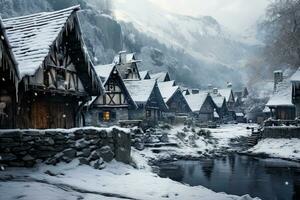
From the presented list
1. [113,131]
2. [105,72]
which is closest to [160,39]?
[105,72]

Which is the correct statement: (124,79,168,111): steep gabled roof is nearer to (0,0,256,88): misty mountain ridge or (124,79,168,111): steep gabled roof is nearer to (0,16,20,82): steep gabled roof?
(0,0,256,88): misty mountain ridge

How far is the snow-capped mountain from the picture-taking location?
468 feet

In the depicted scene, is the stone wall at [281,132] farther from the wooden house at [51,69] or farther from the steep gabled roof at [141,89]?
the wooden house at [51,69]

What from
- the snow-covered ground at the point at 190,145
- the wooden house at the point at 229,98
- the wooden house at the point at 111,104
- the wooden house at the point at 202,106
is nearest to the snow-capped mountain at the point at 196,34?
the wooden house at the point at 229,98

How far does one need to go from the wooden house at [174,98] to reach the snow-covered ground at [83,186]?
37.4 metres

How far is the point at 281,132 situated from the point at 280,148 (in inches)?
116

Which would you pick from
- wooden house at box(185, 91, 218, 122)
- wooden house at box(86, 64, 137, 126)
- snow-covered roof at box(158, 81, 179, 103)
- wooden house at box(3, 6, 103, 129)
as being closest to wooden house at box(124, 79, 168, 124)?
wooden house at box(86, 64, 137, 126)

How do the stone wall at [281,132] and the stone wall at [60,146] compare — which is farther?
the stone wall at [281,132]

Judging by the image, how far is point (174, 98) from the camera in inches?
2053

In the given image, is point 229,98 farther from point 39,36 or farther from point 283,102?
point 39,36

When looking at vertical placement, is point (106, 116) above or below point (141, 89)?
below

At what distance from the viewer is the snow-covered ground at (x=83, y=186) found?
8500 millimetres

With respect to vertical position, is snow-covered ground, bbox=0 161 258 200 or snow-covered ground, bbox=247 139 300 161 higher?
snow-covered ground, bbox=0 161 258 200

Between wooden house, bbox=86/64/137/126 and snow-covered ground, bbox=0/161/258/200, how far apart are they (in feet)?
76.0
